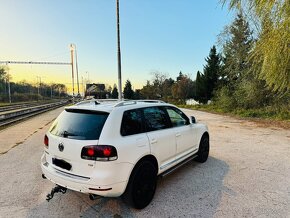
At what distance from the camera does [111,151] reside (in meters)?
3.08

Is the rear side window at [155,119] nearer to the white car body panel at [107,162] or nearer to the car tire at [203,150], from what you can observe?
the white car body panel at [107,162]

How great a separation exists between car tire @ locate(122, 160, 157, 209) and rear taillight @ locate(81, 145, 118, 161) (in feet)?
1.61

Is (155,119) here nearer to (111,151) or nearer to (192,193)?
(111,151)


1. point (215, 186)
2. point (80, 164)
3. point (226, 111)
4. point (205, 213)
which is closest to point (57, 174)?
point (80, 164)

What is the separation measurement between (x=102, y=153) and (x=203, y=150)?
11.0 ft

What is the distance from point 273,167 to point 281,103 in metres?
12.4

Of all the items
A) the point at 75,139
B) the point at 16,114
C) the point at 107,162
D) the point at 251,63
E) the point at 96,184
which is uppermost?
the point at 251,63

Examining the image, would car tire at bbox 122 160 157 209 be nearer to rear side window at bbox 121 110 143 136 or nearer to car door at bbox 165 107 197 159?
rear side window at bbox 121 110 143 136

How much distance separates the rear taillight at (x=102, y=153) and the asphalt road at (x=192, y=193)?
0.92m

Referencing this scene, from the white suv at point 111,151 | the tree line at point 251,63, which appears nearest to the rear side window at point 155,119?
the white suv at point 111,151

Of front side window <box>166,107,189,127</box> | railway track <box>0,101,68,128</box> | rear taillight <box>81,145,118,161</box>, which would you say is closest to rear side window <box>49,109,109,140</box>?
rear taillight <box>81,145,118,161</box>

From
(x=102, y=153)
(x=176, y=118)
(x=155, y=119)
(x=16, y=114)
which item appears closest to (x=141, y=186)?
(x=102, y=153)

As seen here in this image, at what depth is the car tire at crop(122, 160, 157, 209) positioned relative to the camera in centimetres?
332

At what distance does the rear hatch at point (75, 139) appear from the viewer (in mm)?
3174
